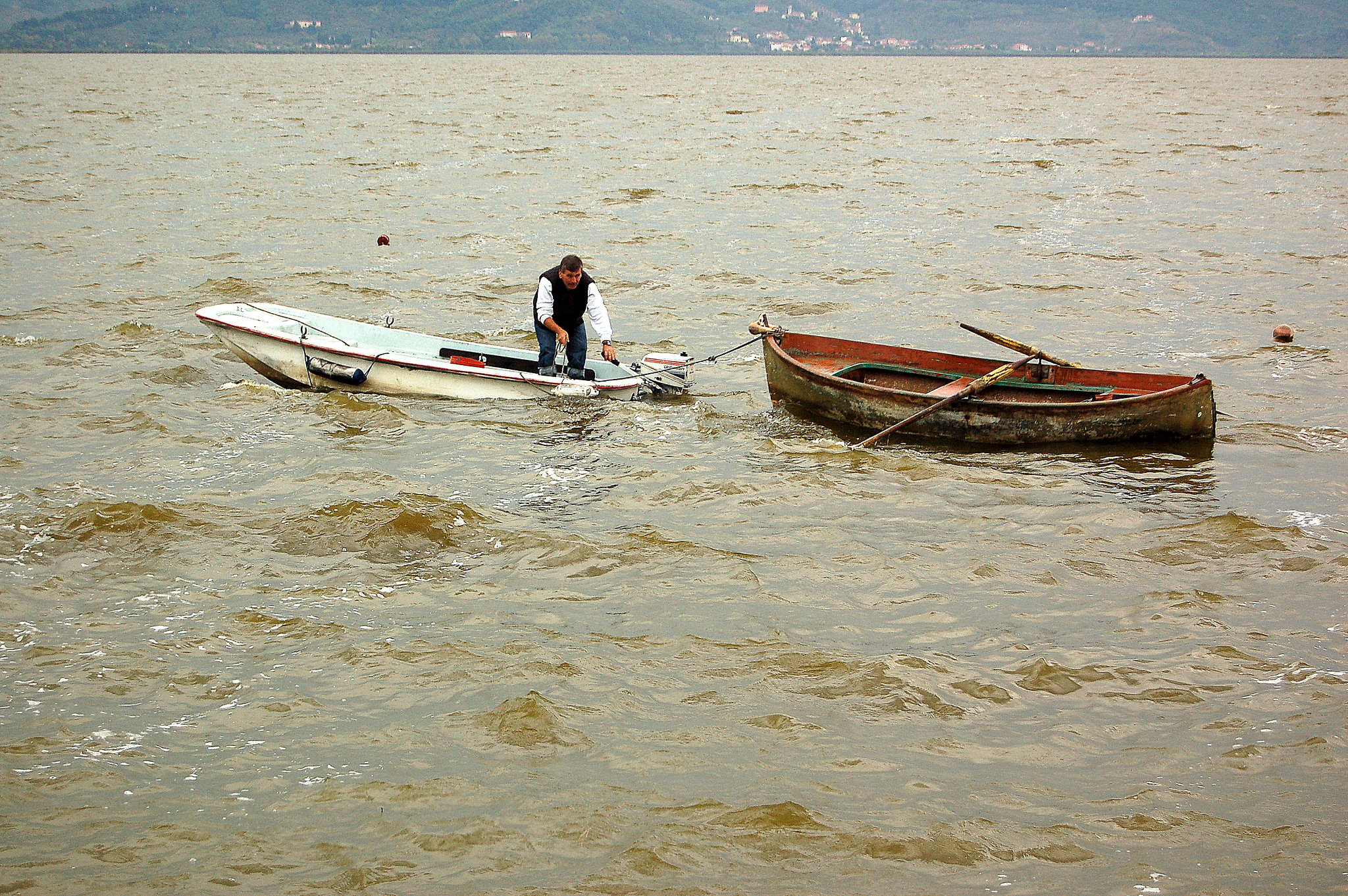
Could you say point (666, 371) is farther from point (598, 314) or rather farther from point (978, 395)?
point (978, 395)

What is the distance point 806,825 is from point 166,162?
107ft

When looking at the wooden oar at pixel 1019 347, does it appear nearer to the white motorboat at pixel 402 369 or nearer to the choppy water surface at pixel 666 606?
the choppy water surface at pixel 666 606

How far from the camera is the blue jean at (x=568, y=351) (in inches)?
461

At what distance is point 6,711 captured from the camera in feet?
19.6

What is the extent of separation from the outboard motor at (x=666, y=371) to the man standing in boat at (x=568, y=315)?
1.95 feet

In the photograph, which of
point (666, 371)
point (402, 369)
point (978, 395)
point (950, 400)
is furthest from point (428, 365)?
point (978, 395)

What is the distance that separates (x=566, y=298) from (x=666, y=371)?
4.65 ft

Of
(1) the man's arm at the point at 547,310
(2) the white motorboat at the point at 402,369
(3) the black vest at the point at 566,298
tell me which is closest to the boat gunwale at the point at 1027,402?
(2) the white motorboat at the point at 402,369

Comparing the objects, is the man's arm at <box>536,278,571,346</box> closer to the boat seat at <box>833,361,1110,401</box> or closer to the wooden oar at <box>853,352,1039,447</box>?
the boat seat at <box>833,361,1110,401</box>

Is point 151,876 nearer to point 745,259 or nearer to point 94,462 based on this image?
point 94,462

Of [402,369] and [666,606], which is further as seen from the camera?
[402,369]

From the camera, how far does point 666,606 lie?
7414mm

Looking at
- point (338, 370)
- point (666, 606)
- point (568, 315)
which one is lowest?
point (666, 606)

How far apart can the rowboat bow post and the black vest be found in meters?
1.92
